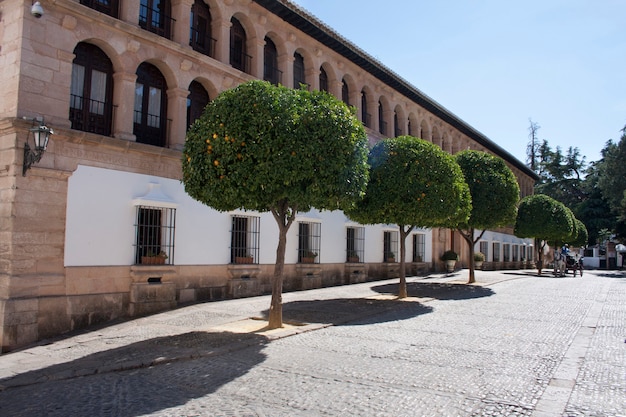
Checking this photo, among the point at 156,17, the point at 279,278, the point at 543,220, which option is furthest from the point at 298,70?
the point at 543,220

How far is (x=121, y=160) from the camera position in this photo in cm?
1115

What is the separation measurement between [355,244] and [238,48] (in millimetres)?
8177

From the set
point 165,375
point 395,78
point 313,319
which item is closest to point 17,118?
point 165,375

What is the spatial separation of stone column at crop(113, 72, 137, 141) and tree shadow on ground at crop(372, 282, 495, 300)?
8.59 meters

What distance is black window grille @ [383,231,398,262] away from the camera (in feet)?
68.4

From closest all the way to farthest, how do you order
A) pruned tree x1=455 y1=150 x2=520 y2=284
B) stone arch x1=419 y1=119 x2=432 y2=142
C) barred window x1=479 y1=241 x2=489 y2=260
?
pruned tree x1=455 y1=150 x2=520 y2=284
stone arch x1=419 y1=119 x2=432 y2=142
barred window x1=479 y1=241 x2=489 y2=260

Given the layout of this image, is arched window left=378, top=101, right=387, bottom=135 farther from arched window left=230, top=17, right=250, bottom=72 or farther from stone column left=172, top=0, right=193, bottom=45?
stone column left=172, top=0, right=193, bottom=45

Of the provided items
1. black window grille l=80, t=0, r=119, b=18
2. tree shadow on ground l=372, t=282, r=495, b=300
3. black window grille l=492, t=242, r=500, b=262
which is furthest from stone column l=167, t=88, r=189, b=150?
black window grille l=492, t=242, r=500, b=262

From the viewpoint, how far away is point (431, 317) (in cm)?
1072

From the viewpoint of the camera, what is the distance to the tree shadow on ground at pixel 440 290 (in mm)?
14945

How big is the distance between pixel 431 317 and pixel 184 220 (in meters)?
6.21

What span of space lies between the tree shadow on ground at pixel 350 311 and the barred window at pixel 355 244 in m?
5.15

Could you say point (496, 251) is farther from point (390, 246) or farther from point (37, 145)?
point (37, 145)

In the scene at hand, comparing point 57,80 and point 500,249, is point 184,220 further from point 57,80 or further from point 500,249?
point 500,249
